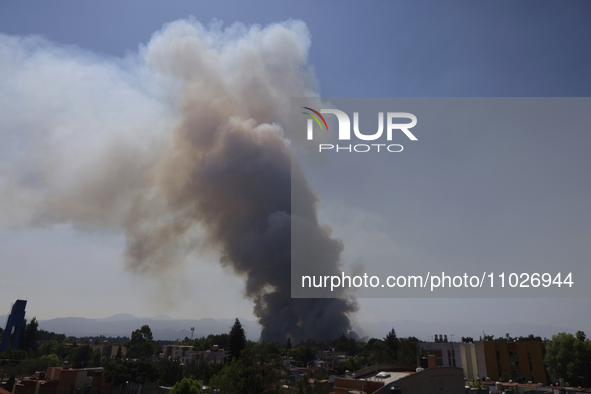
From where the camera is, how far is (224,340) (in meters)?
88.0

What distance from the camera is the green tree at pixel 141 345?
234 ft

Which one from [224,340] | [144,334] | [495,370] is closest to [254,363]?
[495,370]

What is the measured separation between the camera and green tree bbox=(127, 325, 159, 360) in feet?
234

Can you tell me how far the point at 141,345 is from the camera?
72500 mm

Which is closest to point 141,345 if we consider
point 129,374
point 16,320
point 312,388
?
point 16,320

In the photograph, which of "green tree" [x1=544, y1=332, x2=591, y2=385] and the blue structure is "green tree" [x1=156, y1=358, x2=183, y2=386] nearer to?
the blue structure

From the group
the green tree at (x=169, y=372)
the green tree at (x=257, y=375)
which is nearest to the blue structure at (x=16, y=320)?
the green tree at (x=169, y=372)

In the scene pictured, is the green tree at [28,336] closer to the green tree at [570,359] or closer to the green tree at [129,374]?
the green tree at [129,374]

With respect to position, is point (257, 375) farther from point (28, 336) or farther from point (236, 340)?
point (28, 336)

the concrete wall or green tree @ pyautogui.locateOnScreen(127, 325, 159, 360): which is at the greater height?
the concrete wall

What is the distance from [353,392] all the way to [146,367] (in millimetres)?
29900

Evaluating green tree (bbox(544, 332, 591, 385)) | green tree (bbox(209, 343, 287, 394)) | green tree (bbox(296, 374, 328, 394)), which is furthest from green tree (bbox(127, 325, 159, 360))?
green tree (bbox(544, 332, 591, 385))

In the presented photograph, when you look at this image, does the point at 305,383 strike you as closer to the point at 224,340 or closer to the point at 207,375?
the point at 207,375

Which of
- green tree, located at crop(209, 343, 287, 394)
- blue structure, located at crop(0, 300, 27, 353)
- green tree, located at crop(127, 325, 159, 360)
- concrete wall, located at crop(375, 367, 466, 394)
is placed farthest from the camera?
green tree, located at crop(127, 325, 159, 360)
